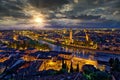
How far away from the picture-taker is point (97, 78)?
939 cm

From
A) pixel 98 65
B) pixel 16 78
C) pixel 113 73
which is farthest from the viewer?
pixel 98 65

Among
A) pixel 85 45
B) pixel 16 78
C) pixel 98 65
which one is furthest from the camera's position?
pixel 85 45

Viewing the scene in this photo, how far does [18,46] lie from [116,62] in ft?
46.9

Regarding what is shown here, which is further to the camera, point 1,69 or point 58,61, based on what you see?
point 58,61

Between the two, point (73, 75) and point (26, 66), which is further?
point (26, 66)

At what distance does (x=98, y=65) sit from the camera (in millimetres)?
14656

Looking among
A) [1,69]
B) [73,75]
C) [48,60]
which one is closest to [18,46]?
[48,60]

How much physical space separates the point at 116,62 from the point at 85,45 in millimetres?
15450

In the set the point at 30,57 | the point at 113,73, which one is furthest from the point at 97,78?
the point at 30,57

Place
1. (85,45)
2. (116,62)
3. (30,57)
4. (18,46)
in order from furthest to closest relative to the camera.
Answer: (85,45) < (18,46) < (30,57) < (116,62)

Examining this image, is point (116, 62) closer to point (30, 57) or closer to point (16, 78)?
point (16, 78)

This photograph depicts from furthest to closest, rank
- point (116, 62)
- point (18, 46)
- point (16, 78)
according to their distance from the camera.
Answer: point (18, 46), point (116, 62), point (16, 78)

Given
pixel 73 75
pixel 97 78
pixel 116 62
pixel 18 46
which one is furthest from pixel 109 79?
pixel 18 46

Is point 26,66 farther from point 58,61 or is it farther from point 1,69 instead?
point 58,61
